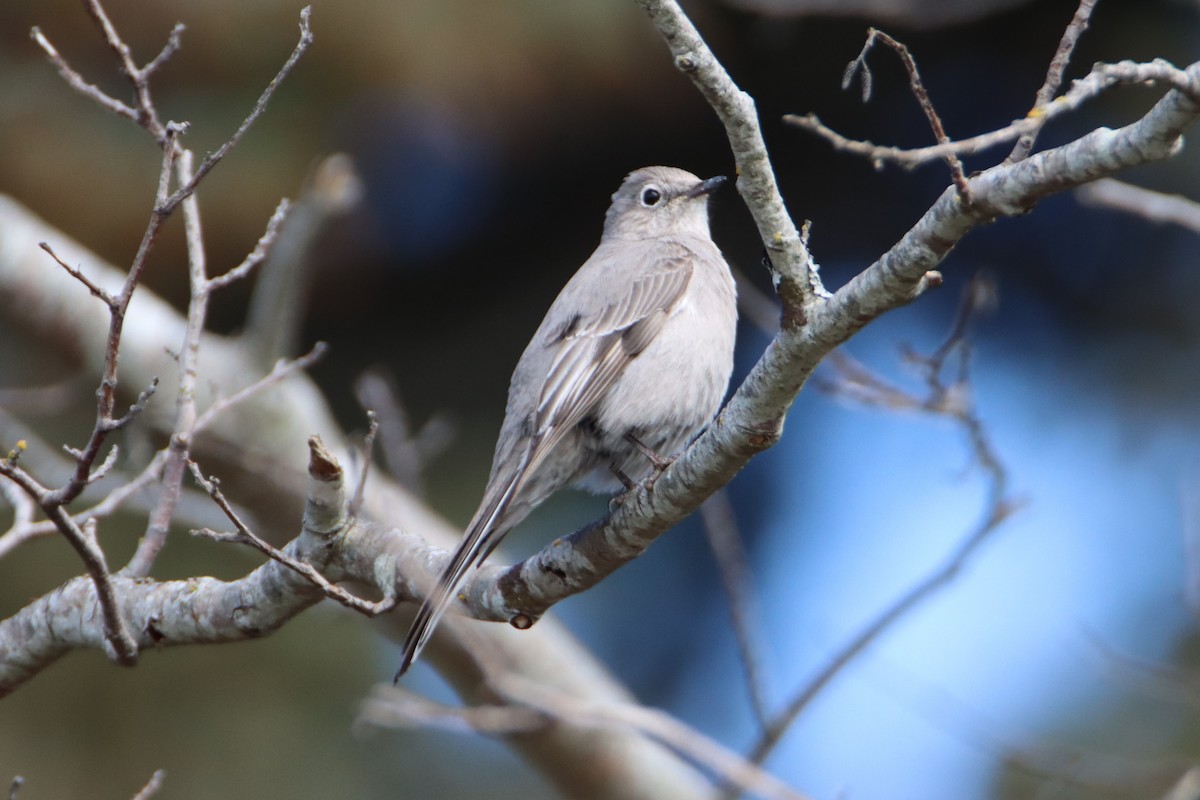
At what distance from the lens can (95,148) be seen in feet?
23.2

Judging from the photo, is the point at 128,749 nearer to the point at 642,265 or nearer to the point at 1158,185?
the point at 642,265

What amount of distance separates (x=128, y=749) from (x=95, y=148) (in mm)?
3355

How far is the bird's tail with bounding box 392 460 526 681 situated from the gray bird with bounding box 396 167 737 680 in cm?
1

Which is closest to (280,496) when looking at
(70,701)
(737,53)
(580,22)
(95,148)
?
(70,701)

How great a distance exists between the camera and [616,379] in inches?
183

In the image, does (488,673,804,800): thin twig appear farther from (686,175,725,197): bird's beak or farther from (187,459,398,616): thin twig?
(686,175,725,197): bird's beak

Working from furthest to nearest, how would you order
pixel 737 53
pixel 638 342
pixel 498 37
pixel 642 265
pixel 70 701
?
pixel 737 53, pixel 498 37, pixel 70 701, pixel 642 265, pixel 638 342

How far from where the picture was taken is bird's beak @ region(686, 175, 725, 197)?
577 cm

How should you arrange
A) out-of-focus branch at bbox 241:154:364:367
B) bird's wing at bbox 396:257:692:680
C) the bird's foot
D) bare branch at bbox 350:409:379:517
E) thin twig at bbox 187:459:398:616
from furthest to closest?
out-of-focus branch at bbox 241:154:364:367 → the bird's foot → bird's wing at bbox 396:257:692:680 → bare branch at bbox 350:409:379:517 → thin twig at bbox 187:459:398:616

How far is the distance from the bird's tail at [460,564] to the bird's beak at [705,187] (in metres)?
2.14

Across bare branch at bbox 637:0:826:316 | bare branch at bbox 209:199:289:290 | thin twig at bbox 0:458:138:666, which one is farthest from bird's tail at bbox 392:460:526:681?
bare branch at bbox 637:0:826:316

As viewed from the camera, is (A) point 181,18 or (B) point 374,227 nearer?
(A) point 181,18

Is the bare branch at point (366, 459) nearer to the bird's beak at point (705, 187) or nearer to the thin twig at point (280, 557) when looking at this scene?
the thin twig at point (280, 557)

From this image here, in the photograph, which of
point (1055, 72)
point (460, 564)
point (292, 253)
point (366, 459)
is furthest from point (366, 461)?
point (292, 253)
